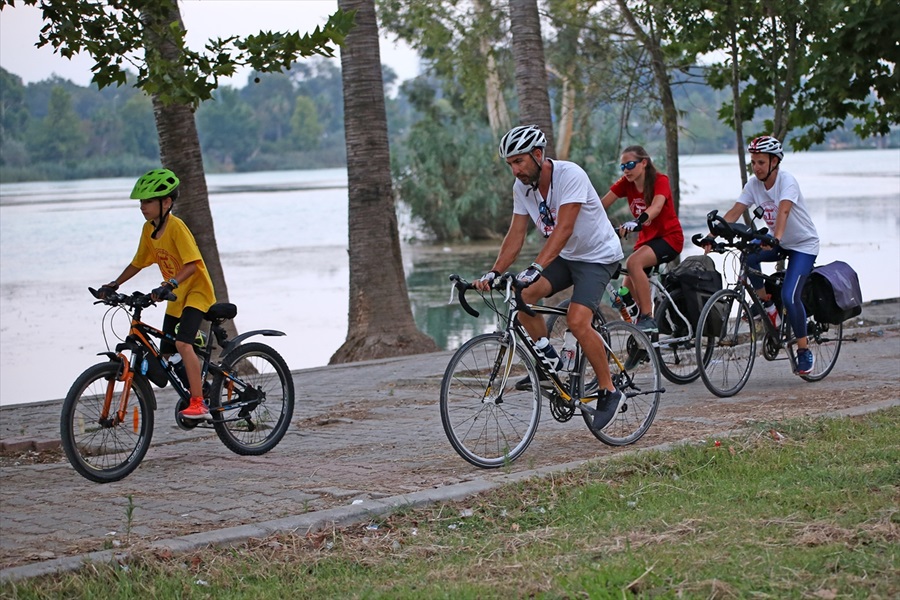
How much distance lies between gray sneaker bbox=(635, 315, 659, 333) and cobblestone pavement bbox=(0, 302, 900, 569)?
22.9 inches

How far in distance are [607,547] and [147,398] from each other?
11.2 feet

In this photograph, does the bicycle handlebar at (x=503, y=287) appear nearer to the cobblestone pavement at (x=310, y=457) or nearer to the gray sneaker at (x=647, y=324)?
the cobblestone pavement at (x=310, y=457)

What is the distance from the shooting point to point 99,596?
5262mm

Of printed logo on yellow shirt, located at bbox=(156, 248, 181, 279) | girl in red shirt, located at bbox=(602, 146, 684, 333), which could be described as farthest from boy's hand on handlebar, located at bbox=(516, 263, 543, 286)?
girl in red shirt, located at bbox=(602, 146, 684, 333)

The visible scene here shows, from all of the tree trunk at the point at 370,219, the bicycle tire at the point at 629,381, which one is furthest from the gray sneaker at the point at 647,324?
the tree trunk at the point at 370,219

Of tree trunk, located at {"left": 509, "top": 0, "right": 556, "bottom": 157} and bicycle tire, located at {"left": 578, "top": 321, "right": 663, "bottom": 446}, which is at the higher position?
tree trunk, located at {"left": 509, "top": 0, "right": 556, "bottom": 157}

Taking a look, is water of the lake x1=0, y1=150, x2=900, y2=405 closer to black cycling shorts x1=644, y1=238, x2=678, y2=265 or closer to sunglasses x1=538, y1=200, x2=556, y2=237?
black cycling shorts x1=644, y1=238, x2=678, y2=265

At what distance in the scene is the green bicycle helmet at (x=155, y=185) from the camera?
7.96 m

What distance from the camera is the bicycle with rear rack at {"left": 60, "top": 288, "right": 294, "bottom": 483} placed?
7.60 m

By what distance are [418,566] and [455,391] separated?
184 cm

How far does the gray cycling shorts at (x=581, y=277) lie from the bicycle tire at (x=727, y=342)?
7.60 feet

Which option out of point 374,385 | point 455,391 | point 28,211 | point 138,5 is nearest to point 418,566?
point 455,391

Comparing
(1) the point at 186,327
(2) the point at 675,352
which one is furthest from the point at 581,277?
(2) the point at 675,352

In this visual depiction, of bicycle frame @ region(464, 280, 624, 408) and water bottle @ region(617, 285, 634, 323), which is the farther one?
water bottle @ region(617, 285, 634, 323)
